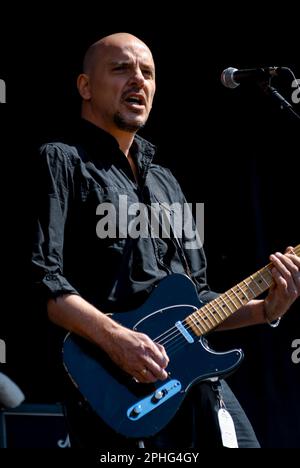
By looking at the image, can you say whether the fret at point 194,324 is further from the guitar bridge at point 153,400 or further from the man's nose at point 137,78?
the man's nose at point 137,78

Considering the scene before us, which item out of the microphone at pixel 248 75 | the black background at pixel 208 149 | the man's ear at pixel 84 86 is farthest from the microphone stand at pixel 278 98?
the black background at pixel 208 149

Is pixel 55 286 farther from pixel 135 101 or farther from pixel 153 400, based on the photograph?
pixel 135 101

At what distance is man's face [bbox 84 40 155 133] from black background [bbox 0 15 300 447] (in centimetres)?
117

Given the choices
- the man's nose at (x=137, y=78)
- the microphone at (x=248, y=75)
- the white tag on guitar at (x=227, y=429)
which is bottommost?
the white tag on guitar at (x=227, y=429)

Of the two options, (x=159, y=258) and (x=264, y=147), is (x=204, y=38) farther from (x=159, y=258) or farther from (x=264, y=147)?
(x=159, y=258)

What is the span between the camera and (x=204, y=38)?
4.23 metres

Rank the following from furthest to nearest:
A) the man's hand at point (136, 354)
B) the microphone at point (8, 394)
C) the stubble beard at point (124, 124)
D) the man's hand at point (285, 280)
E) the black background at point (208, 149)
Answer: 1. the black background at point (208, 149)
2. the microphone at point (8, 394)
3. the stubble beard at point (124, 124)
4. the man's hand at point (285, 280)
5. the man's hand at point (136, 354)

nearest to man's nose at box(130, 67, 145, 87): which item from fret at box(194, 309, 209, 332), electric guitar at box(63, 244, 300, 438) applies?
electric guitar at box(63, 244, 300, 438)

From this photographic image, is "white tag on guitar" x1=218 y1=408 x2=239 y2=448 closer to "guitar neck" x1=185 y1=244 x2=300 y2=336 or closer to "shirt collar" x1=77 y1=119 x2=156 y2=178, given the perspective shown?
"guitar neck" x1=185 y1=244 x2=300 y2=336

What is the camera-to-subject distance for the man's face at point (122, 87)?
2838 millimetres

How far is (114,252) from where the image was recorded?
2.53 m

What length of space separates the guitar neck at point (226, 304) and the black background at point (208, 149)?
4.78 feet
